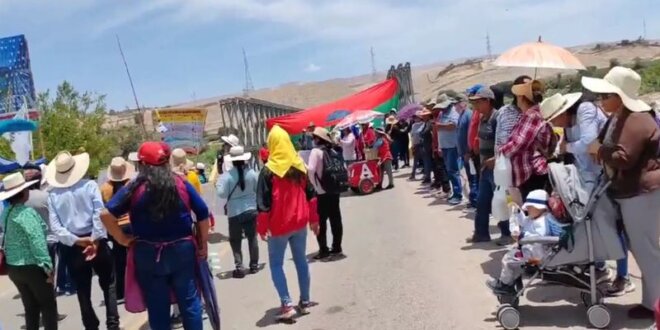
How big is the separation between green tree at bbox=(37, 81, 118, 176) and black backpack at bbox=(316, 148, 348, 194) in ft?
90.2

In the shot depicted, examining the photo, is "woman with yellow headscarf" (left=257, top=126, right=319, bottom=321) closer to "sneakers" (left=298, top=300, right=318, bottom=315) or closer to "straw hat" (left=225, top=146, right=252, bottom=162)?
"sneakers" (left=298, top=300, right=318, bottom=315)

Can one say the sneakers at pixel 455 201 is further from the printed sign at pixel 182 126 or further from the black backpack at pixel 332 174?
the printed sign at pixel 182 126

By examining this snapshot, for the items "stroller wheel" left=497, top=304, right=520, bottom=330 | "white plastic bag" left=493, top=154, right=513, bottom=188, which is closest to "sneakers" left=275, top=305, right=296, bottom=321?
"stroller wheel" left=497, top=304, right=520, bottom=330

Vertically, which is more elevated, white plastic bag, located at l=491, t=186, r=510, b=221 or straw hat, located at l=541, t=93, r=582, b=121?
straw hat, located at l=541, t=93, r=582, b=121

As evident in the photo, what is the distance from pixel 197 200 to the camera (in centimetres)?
534

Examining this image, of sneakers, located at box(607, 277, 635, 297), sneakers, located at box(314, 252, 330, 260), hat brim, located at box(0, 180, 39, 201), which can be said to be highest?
hat brim, located at box(0, 180, 39, 201)

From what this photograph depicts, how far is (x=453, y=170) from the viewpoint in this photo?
13078mm

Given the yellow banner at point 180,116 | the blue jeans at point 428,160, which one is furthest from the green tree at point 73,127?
the blue jeans at point 428,160

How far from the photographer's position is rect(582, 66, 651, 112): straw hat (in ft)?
17.7

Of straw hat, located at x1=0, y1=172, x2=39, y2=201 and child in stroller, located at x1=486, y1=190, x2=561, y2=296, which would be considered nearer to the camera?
child in stroller, located at x1=486, y1=190, x2=561, y2=296

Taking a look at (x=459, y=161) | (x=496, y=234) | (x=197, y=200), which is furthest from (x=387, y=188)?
(x=197, y=200)

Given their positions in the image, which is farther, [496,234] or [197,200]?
[496,234]

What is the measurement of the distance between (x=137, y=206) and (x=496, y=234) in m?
5.90

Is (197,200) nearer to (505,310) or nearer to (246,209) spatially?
(505,310)
